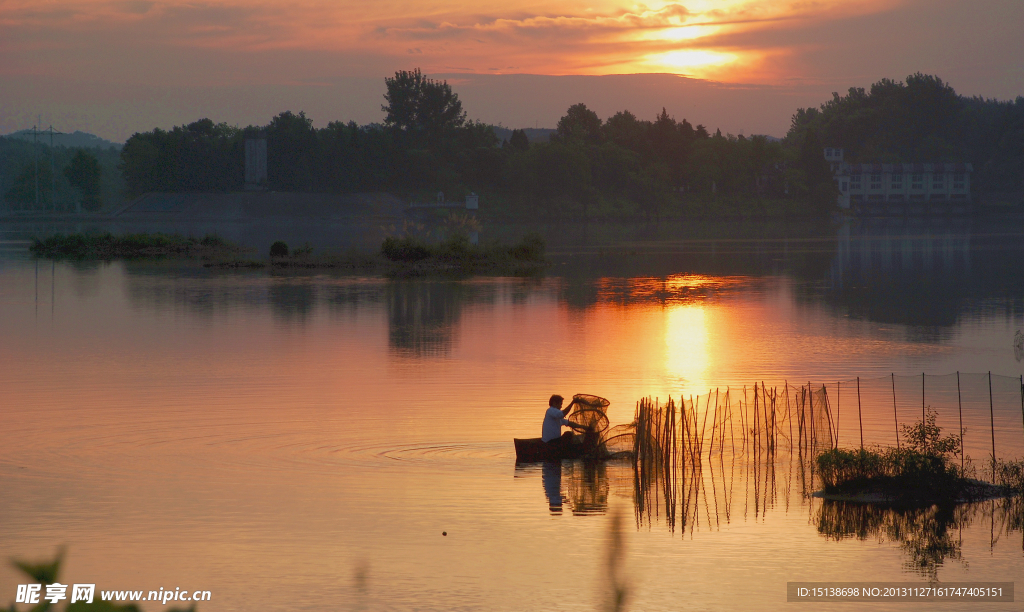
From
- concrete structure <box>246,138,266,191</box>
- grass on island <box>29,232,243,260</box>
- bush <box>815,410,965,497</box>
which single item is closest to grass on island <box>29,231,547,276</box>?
grass on island <box>29,232,243,260</box>

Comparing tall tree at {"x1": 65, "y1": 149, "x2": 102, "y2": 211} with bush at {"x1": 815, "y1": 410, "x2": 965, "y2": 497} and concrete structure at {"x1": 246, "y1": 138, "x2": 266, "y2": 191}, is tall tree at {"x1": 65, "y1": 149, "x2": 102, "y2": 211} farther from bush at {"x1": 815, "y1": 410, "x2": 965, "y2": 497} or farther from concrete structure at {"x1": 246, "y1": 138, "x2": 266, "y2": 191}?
bush at {"x1": 815, "y1": 410, "x2": 965, "y2": 497}

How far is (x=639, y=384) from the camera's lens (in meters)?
23.7

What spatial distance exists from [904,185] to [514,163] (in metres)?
69.7

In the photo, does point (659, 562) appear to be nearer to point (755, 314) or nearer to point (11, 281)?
point (755, 314)

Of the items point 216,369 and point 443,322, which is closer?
point 216,369

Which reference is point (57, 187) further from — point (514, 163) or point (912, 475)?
point (912, 475)

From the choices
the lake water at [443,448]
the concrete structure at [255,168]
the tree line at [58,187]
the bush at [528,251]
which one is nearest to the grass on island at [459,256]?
the bush at [528,251]

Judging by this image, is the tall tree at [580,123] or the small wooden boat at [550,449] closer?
the small wooden boat at [550,449]

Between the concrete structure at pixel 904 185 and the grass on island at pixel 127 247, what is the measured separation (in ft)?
411

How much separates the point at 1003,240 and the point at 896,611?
296ft

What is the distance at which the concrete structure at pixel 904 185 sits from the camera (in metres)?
177

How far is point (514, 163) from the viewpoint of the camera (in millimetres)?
158500

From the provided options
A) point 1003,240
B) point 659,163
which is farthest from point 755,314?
point 659,163

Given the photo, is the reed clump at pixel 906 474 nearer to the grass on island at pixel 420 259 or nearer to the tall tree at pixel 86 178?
the grass on island at pixel 420 259
